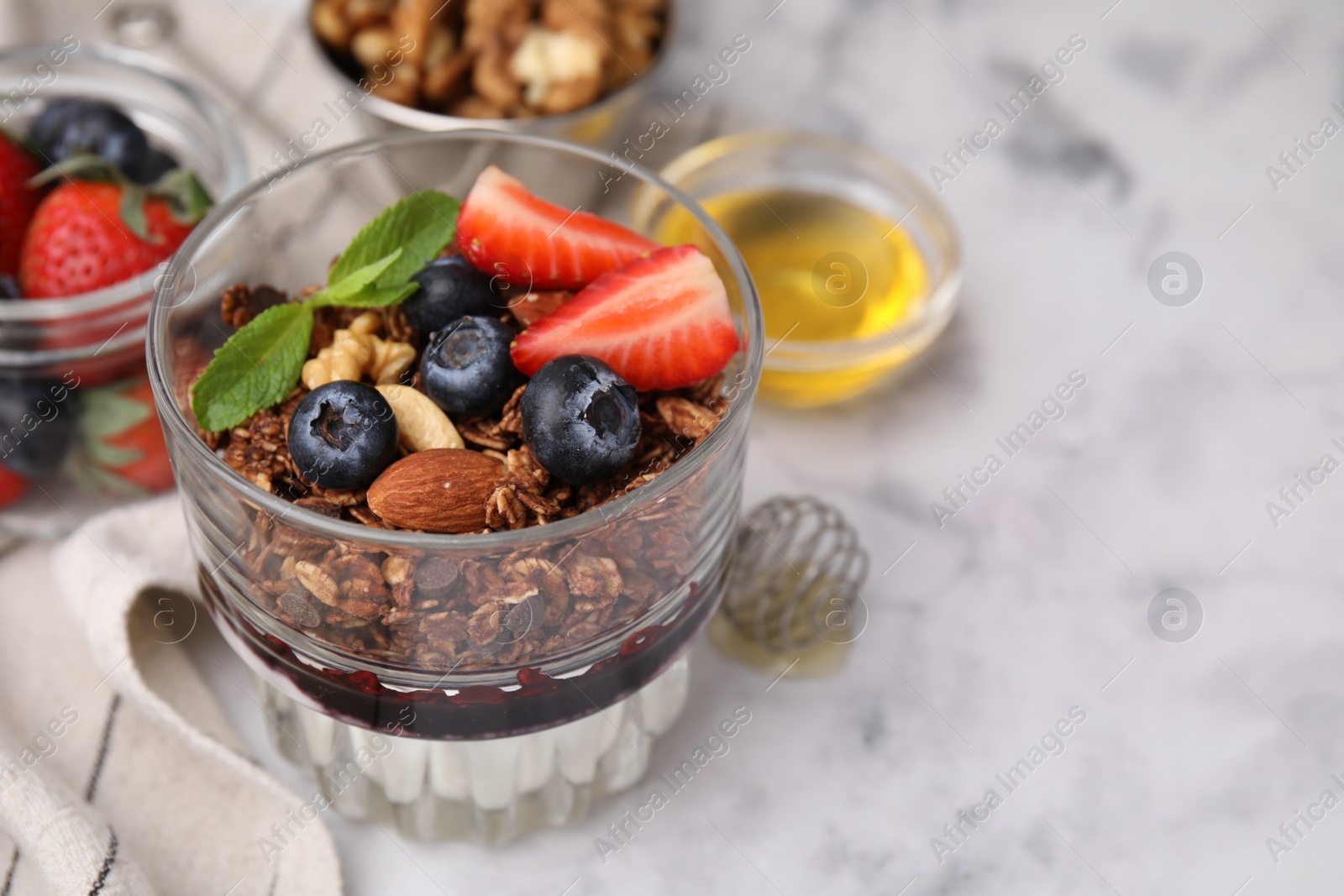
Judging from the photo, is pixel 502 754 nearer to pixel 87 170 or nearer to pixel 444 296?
pixel 444 296

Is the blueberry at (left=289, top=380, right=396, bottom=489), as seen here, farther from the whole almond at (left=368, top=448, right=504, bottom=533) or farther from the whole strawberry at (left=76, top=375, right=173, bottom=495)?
the whole strawberry at (left=76, top=375, right=173, bottom=495)

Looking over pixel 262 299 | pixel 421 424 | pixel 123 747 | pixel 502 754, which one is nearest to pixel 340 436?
pixel 421 424

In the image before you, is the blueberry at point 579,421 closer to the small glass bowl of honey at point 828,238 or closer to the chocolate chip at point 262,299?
the chocolate chip at point 262,299

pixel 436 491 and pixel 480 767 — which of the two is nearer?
pixel 436 491

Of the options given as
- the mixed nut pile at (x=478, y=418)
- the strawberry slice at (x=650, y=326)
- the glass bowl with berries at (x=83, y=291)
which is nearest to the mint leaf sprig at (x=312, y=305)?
the mixed nut pile at (x=478, y=418)

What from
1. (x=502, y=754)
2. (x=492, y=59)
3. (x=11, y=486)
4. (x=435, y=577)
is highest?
(x=435, y=577)
